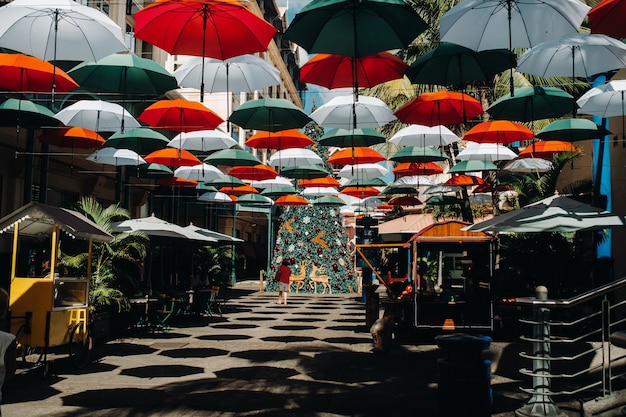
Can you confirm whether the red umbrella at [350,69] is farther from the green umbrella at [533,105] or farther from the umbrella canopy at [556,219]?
the umbrella canopy at [556,219]

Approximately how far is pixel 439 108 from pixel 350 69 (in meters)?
2.55

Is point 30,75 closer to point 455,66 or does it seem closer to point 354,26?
point 354,26

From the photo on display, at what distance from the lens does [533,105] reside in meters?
12.7

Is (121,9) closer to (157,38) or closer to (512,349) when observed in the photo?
(157,38)

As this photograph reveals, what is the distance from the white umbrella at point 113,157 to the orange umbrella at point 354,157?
5730mm

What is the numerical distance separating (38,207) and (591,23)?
816 centimetres

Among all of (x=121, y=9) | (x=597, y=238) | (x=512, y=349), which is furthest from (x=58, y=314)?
(x=121, y=9)

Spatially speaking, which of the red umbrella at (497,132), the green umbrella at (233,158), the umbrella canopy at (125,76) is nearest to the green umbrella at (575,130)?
the red umbrella at (497,132)

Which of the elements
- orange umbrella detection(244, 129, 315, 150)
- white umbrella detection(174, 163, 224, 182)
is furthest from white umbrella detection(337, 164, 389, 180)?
orange umbrella detection(244, 129, 315, 150)

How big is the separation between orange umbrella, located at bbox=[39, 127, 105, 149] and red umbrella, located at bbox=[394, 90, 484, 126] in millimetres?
8218

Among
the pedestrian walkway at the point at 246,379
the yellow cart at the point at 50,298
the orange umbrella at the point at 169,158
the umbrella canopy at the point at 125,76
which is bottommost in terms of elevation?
the pedestrian walkway at the point at 246,379

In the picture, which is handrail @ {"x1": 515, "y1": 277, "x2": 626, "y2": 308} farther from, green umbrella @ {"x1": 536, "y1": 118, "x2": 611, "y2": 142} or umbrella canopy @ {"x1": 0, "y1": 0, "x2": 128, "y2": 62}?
green umbrella @ {"x1": 536, "y1": 118, "x2": 611, "y2": 142}

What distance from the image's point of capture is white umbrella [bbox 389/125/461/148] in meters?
16.1

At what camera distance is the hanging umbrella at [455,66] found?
35.6 ft
